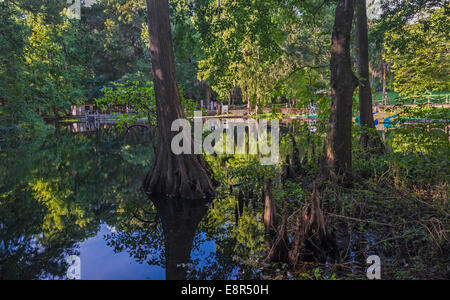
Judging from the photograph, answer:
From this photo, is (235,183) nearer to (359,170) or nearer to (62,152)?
(359,170)

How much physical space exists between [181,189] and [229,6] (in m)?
6.48

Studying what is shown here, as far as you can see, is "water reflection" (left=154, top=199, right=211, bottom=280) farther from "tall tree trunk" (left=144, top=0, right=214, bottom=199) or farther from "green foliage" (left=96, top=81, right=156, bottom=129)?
"green foliage" (left=96, top=81, right=156, bottom=129)

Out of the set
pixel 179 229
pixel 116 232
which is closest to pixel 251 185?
pixel 179 229

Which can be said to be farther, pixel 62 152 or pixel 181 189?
pixel 62 152

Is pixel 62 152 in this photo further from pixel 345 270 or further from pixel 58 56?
pixel 58 56

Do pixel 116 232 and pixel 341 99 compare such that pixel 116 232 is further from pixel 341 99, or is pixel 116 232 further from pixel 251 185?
pixel 341 99

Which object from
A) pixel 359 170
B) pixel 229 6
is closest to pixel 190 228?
pixel 359 170

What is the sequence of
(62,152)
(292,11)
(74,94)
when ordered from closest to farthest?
1. (292,11)
2. (62,152)
3. (74,94)

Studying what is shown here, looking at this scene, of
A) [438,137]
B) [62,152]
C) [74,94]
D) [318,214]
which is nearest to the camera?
[318,214]

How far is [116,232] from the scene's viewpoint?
283 inches

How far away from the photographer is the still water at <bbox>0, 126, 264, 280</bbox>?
17.1ft

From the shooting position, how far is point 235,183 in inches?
417

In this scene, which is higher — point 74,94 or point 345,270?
point 74,94
